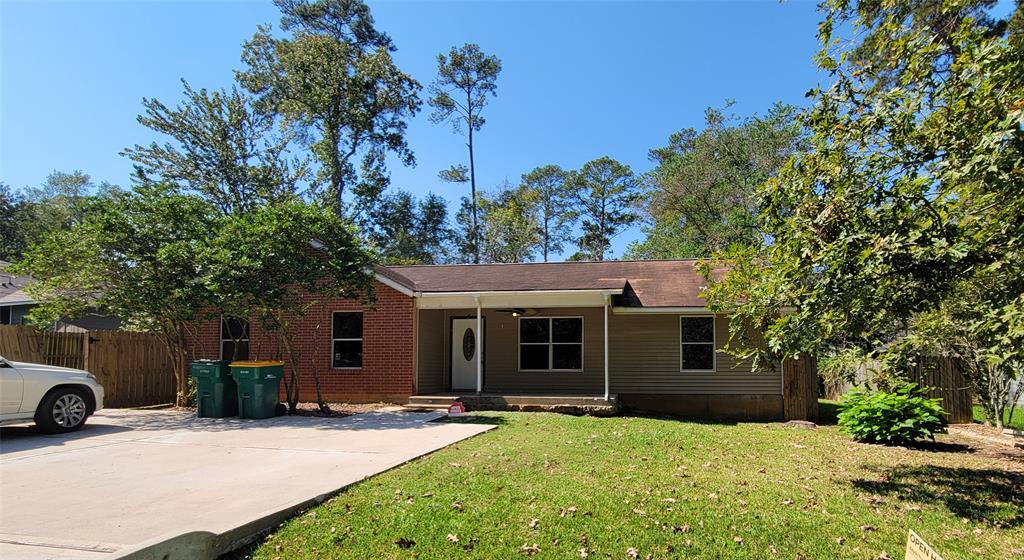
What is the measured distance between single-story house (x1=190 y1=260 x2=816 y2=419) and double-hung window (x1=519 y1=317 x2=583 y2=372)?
0.08 feet

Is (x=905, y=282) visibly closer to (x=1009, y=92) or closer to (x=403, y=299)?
(x=1009, y=92)

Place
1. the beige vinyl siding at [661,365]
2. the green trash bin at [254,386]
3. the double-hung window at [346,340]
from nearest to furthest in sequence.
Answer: the green trash bin at [254,386] → the beige vinyl siding at [661,365] → the double-hung window at [346,340]

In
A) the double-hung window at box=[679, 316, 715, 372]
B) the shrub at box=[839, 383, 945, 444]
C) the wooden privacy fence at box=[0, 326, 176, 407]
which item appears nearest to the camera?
the shrub at box=[839, 383, 945, 444]

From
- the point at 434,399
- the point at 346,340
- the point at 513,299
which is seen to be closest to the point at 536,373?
the point at 513,299

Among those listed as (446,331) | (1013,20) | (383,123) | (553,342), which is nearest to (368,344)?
(446,331)

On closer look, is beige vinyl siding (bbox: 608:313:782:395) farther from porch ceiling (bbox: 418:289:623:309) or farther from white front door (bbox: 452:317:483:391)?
white front door (bbox: 452:317:483:391)

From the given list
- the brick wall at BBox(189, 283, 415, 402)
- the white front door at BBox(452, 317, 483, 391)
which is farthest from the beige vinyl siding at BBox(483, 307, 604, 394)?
the brick wall at BBox(189, 283, 415, 402)

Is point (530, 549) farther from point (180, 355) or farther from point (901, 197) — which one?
point (180, 355)

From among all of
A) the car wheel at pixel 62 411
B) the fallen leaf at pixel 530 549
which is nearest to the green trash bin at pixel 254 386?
the car wheel at pixel 62 411

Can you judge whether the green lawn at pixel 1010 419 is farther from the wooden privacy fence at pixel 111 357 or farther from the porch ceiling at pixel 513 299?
the wooden privacy fence at pixel 111 357

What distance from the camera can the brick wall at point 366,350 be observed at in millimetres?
14477

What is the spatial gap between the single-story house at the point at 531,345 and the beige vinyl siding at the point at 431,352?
0.05m

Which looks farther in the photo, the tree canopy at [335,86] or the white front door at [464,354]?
the tree canopy at [335,86]

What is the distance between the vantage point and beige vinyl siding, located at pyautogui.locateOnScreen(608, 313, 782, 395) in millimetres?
14445
